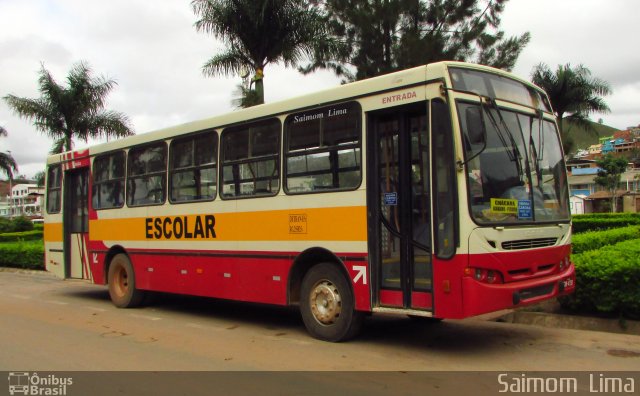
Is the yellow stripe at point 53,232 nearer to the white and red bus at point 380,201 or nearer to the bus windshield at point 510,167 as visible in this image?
the white and red bus at point 380,201

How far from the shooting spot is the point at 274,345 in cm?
719

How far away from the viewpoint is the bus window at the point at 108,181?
1070 cm

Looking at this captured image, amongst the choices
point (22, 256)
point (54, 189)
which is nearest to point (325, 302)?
point (54, 189)

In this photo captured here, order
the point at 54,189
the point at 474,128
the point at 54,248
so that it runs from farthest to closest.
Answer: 1. the point at 54,189
2. the point at 54,248
3. the point at 474,128

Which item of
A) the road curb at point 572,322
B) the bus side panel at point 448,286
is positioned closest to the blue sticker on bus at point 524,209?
the bus side panel at point 448,286

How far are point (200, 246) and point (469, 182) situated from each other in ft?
15.3

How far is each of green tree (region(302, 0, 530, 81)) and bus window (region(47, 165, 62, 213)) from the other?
9.67 metres

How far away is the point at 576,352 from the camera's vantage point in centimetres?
637

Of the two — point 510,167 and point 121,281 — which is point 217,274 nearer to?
point 121,281

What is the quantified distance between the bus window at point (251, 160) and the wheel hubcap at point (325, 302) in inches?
57.4

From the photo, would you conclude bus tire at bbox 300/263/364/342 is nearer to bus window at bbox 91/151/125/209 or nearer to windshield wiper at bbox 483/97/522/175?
windshield wiper at bbox 483/97/522/175
